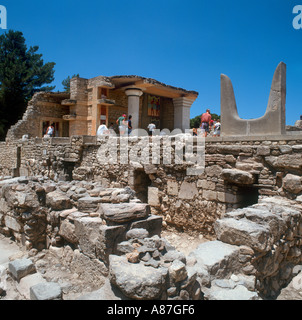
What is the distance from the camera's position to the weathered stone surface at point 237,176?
18.2ft

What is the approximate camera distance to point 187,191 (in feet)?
22.4

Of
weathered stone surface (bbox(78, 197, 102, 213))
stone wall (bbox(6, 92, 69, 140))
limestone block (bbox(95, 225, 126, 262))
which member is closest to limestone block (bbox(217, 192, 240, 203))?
weathered stone surface (bbox(78, 197, 102, 213))

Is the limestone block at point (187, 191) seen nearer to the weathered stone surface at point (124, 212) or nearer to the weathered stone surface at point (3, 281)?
the weathered stone surface at point (124, 212)

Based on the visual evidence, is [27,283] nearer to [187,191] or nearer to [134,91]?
[187,191]

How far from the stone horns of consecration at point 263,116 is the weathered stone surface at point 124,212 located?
3.26 m

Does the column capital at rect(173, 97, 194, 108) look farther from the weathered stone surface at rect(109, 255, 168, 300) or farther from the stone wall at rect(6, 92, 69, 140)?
the weathered stone surface at rect(109, 255, 168, 300)

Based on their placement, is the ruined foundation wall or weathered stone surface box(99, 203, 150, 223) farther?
the ruined foundation wall

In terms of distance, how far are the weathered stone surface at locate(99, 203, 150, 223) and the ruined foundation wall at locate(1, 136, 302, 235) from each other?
2664mm

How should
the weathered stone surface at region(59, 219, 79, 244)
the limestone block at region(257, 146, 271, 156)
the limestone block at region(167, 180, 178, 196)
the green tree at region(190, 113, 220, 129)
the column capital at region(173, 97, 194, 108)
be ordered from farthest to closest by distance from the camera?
1. the green tree at region(190, 113, 220, 129)
2. the column capital at region(173, 97, 194, 108)
3. the limestone block at region(167, 180, 178, 196)
4. the limestone block at region(257, 146, 271, 156)
5. the weathered stone surface at region(59, 219, 79, 244)

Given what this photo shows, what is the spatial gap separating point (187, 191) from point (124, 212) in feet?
10.7

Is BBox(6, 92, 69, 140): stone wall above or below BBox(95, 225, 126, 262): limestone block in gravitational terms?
above

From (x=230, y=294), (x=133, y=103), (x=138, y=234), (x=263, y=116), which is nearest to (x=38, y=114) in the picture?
(x=133, y=103)

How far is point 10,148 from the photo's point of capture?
16.4m

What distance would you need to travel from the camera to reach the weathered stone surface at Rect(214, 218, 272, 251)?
3.20 m
